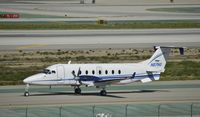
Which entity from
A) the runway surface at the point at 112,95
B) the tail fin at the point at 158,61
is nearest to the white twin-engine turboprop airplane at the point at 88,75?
the tail fin at the point at 158,61

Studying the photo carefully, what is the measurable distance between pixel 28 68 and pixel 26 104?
19.1 meters

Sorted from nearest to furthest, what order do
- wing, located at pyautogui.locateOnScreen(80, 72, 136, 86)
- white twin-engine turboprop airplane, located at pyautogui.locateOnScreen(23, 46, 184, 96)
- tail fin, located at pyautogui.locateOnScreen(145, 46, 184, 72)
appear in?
white twin-engine turboprop airplane, located at pyautogui.locateOnScreen(23, 46, 184, 96)
wing, located at pyautogui.locateOnScreen(80, 72, 136, 86)
tail fin, located at pyautogui.locateOnScreen(145, 46, 184, 72)

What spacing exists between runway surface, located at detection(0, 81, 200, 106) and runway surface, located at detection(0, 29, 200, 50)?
97.7 feet

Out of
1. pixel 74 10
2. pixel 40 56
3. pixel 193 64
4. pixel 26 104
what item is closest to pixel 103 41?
pixel 40 56

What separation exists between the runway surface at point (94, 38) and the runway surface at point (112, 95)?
2979 cm

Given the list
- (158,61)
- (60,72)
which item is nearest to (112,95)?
(60,72)

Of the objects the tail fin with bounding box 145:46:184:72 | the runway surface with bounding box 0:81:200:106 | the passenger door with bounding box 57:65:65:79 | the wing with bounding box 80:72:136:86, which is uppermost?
the tail fin with bounding box 145:46:184:72

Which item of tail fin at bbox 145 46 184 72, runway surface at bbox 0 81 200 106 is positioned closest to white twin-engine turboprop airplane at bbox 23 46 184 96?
tail fin at bbox 145 46 184 72

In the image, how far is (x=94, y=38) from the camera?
321ft

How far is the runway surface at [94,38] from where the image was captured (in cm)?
8981

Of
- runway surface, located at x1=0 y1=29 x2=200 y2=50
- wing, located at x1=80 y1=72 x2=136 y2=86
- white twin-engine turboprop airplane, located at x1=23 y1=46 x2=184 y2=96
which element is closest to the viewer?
white twin-engine turboprop airplane, located at x1=23 y1=46 x2=184 y2=96

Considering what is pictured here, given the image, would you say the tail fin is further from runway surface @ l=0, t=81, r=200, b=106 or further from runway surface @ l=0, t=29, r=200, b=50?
runway surface @ l=0, t=29, r=200, b=50

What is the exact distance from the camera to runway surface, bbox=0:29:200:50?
89.8m

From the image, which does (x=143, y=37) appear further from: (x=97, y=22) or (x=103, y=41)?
(x=97, y=22)
